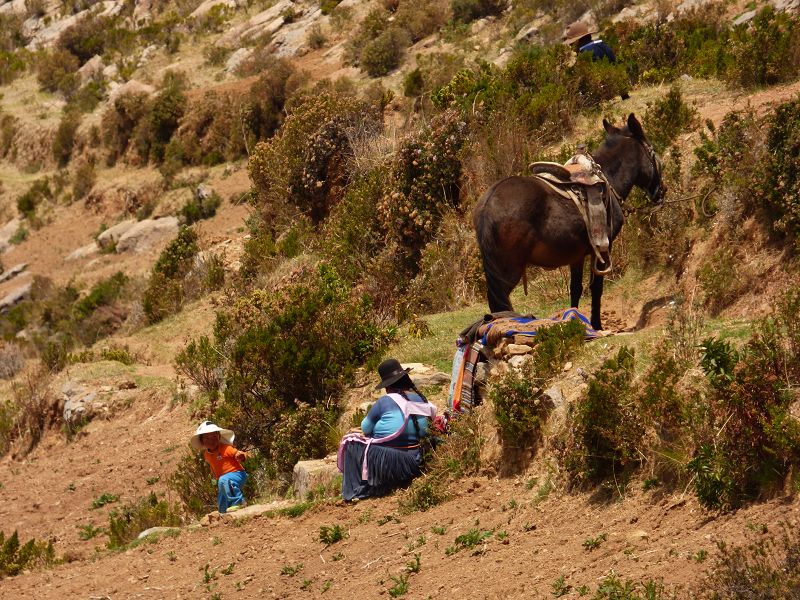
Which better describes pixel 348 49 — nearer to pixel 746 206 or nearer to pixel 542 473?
pixel 746 206

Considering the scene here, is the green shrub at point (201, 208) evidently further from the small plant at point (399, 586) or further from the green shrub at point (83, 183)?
the small plant at point (399, 586)

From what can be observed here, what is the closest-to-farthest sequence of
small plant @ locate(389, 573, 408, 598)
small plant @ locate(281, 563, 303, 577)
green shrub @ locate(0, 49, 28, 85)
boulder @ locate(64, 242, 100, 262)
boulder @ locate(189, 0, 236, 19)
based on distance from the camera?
small plant @ locate(389, 573, 408, 598) < small plant @ locate(281, 563, 303, 577) < boulder @ locate(64, 242, 100, 262) < green shrub @ locate(0, 49, 28, 85) < boulder @ locate(189, 0, 236, 19)

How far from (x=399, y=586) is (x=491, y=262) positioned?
4.06 meters

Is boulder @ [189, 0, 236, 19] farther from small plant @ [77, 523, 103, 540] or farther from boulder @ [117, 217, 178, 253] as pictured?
small plant @ [77, 523, 103, 540]

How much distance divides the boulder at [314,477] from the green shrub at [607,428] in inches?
132

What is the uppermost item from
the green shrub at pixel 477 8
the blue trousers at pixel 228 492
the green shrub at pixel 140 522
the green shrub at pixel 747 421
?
the green shrub at pixel 747 421

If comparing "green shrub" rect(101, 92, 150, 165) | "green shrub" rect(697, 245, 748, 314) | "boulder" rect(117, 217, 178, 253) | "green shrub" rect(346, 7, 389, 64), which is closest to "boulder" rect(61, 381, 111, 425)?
"green shrub" rect(697, 245, 748, 314)

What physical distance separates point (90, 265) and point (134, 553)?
2176 centimetres

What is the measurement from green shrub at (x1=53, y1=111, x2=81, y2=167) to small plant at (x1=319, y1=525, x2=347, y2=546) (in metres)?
34.1

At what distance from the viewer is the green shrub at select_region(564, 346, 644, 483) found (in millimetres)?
7535

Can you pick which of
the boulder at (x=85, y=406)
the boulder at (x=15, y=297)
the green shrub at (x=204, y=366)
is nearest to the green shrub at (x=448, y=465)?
the green shrub at (x=204, y=366)

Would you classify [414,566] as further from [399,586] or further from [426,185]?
[426,185]

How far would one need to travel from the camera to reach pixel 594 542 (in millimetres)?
6820

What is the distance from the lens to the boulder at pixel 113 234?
32.0 metres
